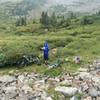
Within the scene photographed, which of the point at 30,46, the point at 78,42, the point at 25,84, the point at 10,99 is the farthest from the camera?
the point at 78,42

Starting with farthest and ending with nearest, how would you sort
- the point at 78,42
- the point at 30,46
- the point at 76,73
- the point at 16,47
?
the point at 78,42, the point at 30,46, the point at 16,47, the point at 76,73

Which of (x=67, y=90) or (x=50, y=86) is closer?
(x=67, y=90)

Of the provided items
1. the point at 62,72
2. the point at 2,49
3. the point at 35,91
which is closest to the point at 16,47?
the point at 2,49

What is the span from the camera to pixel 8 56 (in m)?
23.3

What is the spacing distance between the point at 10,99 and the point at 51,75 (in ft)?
12.2

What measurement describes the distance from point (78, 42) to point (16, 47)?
708cm

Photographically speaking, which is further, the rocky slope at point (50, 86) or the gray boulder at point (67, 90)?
the gray boulder at point (67, 90)

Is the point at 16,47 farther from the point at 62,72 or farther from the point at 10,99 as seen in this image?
the point at 10,99

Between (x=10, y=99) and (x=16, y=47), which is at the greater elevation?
(x=16, y=47)

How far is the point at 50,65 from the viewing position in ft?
73.3

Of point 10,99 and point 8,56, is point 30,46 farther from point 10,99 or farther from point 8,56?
point 10,99

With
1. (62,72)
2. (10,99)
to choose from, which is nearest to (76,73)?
(62,72)

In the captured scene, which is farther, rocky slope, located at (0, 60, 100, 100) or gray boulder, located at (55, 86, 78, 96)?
gray boulder, located at (55, 86, 78, 96)

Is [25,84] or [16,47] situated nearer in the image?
[25,84]
